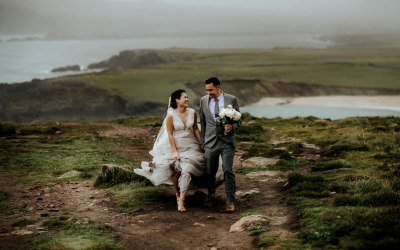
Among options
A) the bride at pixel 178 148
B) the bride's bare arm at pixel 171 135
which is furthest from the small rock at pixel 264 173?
the bride's bare arm at pixel 171 135

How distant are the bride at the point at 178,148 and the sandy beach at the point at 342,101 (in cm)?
7647

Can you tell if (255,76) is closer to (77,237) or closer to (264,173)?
(264,173)

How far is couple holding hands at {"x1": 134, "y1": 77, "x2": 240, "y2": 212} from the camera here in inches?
527

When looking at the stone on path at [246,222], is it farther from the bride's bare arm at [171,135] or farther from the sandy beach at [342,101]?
the sandy beach at [342,101]

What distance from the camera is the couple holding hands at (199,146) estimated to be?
13375 millimetres

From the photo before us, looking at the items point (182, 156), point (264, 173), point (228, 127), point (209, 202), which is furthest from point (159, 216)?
point (264, 173)

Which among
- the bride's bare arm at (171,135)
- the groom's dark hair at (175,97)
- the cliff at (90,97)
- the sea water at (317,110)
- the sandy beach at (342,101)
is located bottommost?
the sea water at (317,110)

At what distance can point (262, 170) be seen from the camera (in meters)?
19.1

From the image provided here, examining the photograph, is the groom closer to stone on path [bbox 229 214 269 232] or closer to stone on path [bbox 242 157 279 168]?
stone on path [bbox 229 214 269 232]

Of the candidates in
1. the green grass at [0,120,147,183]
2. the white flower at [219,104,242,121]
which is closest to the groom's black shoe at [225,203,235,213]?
the white flower at [219,104,242,121]

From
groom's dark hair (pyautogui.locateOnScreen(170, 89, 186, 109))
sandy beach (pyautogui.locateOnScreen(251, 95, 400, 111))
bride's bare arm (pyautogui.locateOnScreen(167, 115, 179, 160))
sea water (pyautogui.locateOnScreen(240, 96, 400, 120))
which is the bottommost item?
sea water (pyautogui.locateOnScreen(240, 96, 400, 120))

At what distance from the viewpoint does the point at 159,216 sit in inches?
520

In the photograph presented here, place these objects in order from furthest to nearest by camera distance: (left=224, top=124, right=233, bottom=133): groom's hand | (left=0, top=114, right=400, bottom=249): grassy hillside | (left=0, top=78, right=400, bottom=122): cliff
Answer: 1. (left=0, top=78, right=400, bottom=122): cliff
2. (left=224, top=124, right=233, bottom=133): groom's hand
3. (left=0, top=114, right=400, bottom=249): grassy hillside

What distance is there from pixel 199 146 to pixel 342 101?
8434 centimetres
